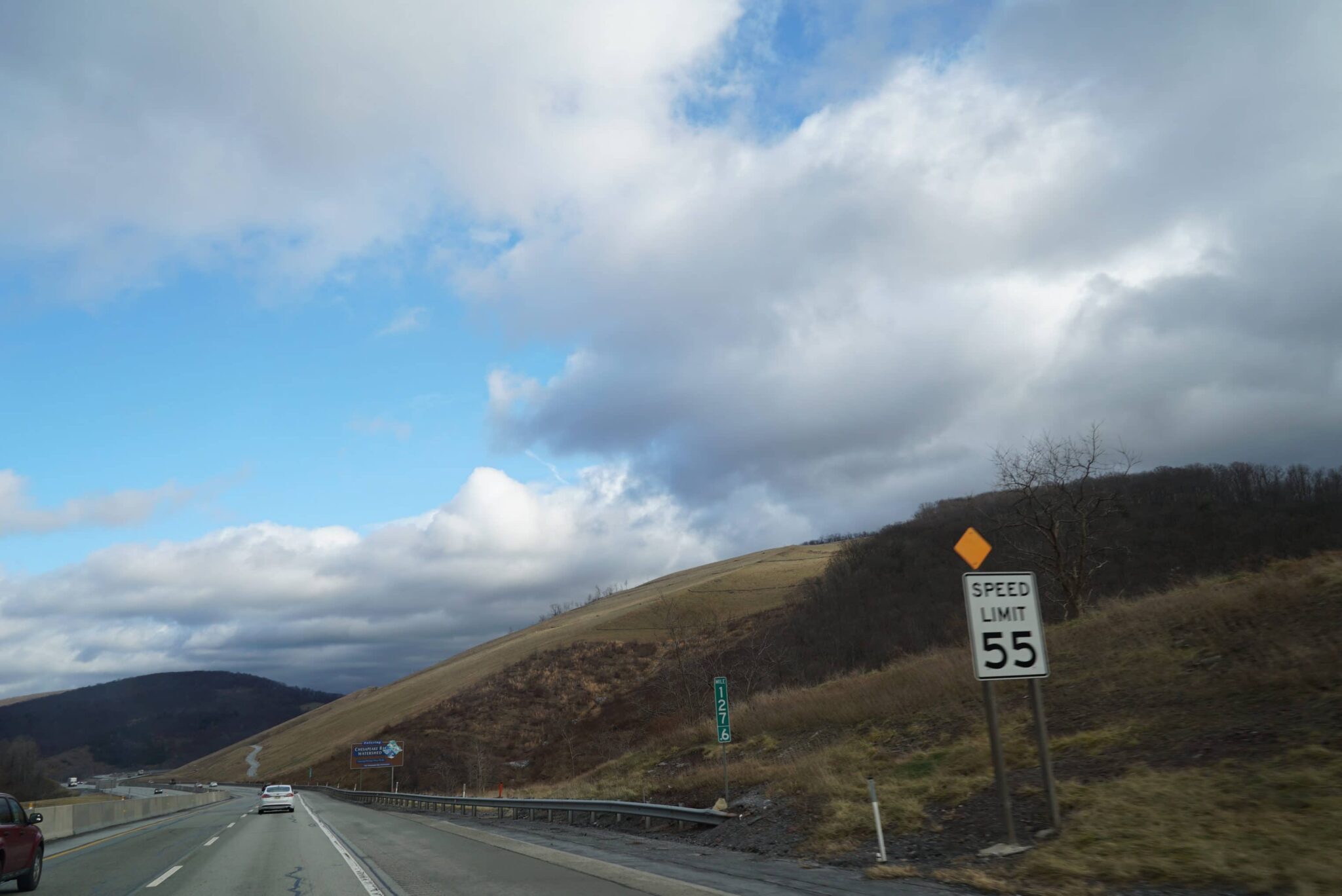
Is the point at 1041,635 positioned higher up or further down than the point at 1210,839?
higher up

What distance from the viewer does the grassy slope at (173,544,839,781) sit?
115375mm

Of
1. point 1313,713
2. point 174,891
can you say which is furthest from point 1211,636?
point 174,891

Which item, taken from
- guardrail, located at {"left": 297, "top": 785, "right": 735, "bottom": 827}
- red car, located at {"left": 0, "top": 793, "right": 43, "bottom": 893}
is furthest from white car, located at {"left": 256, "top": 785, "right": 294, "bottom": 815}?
red car, located at {"left": 0, "top": 793, "right": 43, "bottom": 893}

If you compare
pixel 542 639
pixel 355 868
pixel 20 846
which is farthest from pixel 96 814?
pixel 542 639

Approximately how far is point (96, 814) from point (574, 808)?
1981cm

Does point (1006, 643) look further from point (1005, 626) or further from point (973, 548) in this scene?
point (973, 548)

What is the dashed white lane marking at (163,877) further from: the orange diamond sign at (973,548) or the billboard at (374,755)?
the billboard at (374,755)

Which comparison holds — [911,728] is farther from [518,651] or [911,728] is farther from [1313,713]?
[518,651]

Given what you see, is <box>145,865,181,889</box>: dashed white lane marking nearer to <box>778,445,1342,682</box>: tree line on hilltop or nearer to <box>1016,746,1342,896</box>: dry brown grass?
<box>1016,746,1342,896</box>: dry brown grass

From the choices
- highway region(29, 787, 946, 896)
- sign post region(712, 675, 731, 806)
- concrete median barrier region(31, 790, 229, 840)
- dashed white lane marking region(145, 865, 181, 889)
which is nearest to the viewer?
highway region(29, 787, 946, 896)

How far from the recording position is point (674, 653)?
93562 mm

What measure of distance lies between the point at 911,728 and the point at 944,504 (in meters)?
124

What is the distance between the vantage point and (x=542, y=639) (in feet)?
426

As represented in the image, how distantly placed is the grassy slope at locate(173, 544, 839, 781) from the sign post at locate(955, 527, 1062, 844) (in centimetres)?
9361
